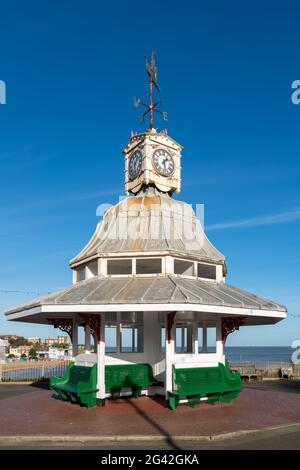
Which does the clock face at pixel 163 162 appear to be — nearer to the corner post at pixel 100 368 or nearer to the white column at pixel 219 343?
the white column at pixel 219 343

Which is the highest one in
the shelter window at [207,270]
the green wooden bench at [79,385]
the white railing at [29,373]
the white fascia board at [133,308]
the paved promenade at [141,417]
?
the shelter window at [207,270]

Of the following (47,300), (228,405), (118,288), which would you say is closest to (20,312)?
(47,300)

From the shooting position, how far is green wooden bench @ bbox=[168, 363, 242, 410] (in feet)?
51.5

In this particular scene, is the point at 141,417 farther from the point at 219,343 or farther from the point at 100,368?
the point at 219,343

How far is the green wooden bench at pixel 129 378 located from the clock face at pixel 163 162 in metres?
9.63

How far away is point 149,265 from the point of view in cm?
2014

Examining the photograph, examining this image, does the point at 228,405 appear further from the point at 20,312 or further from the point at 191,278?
the point at 20,312

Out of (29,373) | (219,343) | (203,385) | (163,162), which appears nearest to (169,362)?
(203,385)

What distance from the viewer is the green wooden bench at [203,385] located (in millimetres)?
15695

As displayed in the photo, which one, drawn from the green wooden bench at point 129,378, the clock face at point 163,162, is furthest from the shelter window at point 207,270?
the clock face at point 163,162

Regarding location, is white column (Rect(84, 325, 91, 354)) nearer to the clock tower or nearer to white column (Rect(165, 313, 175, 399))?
white column (Rect(165, 313, 175, 399))

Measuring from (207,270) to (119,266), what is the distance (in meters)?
4.05

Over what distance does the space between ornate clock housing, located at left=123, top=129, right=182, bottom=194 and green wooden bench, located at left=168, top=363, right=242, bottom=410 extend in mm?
9463
